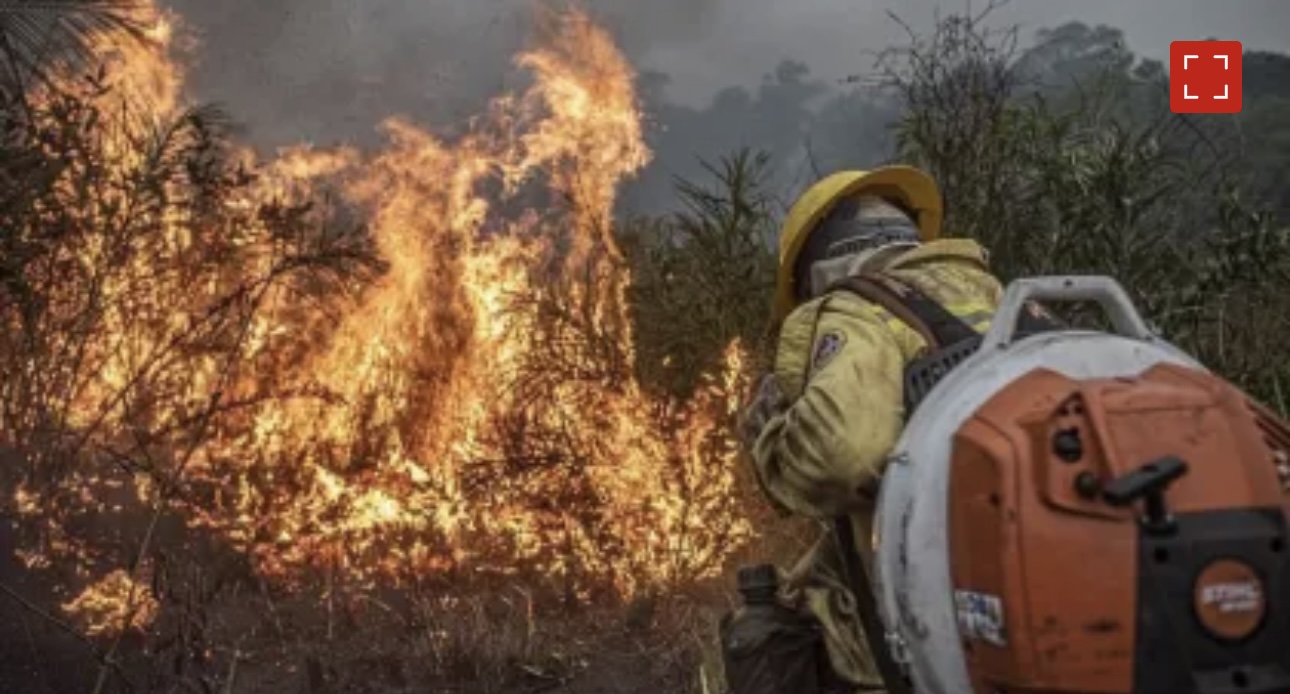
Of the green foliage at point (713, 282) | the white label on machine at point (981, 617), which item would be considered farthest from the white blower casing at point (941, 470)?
the green foliage at point (713, 282)

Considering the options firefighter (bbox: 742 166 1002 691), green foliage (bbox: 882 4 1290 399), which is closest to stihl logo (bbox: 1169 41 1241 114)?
green foliage (bbox: 882 4 1290 399)

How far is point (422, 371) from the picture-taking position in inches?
355

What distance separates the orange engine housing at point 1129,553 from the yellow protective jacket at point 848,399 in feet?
1.19

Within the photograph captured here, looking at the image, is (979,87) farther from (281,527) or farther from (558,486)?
(281,527)

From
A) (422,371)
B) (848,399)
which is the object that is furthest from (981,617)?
(422,371)

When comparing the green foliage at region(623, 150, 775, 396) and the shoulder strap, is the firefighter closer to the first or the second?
the shoulder strap

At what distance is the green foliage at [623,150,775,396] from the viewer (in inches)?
289

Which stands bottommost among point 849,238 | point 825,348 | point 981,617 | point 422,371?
point 981,617

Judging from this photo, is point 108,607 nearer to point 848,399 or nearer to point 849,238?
point 849,238

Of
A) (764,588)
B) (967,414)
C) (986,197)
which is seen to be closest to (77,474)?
(986,197)

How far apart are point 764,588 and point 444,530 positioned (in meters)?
5.71

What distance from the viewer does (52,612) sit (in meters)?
6.09

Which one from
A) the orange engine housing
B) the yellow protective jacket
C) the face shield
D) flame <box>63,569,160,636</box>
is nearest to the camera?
the orange engine housing

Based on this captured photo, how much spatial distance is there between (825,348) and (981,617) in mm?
621
